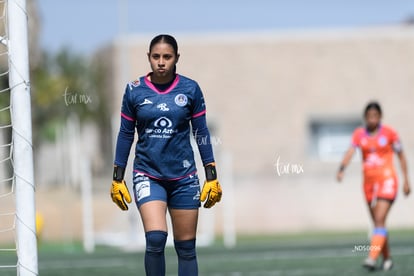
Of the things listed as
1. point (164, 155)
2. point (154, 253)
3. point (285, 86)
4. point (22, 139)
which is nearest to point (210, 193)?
point (164, 155)

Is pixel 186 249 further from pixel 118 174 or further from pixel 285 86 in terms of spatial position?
pixel 285 86

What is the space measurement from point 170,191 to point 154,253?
1.51ft

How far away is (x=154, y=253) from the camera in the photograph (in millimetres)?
7996

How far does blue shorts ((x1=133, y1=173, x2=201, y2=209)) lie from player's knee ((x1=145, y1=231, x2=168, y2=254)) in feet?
0.80

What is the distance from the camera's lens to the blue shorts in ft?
26.4

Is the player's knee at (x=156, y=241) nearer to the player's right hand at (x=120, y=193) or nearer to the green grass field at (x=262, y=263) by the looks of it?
the player's right hand at (x=120, y=193)

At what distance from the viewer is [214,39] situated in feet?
132

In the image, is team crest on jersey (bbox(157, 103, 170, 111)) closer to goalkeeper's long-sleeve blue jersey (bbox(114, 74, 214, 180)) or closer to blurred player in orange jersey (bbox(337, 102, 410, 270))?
goalkeeper's long-sleeve blue jersey (bbox(114, 74, 214, 180))

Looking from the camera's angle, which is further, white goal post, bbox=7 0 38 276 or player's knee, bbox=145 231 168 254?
white goal post, bbox=7 0 38 276

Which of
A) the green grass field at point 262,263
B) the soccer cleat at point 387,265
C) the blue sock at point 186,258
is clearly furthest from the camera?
the green grass field at point 262,263

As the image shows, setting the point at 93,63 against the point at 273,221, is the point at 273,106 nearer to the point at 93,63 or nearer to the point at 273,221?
the point at 93,63

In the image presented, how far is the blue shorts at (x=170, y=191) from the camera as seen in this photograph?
804cm

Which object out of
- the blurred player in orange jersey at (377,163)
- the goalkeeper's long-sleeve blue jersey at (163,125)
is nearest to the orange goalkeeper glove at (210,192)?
the goalkeeper's long-sleeve blue jersey at (163,125)

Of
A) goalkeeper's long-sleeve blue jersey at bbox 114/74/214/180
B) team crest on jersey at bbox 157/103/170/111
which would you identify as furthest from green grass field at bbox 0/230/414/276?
team crest on jersey at bbox 157/103/170/111
